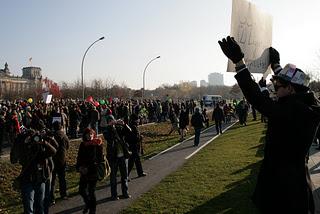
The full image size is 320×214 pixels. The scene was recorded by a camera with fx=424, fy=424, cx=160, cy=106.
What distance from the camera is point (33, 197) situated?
7730 mm

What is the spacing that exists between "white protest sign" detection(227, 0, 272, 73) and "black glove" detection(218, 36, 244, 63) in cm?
199

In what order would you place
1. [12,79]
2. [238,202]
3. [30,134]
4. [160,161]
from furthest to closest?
[12,79], [160,161], [238,202], [30,134]

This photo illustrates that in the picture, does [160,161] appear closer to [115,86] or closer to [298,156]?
[298,156]

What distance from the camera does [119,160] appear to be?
10445 mm

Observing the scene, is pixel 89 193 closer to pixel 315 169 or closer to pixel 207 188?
pixel 207 188

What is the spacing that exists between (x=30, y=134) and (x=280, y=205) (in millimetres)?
5559

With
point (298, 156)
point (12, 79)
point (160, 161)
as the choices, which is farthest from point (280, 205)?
point (12, 79)

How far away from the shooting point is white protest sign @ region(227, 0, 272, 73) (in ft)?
18.4

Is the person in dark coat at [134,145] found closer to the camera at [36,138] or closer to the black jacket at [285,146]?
the camera at [36,138]

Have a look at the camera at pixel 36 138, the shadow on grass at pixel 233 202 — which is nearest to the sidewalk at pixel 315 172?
the shadow on grass at pixel 233 202

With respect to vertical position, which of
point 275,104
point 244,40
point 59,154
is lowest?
point 59,154

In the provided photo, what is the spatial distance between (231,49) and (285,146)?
0.93 metres

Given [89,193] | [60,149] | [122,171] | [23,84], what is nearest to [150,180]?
[122,171]

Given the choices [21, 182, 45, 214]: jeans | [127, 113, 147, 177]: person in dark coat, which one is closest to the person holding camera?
[21, 182, 45, 214]: jeans
